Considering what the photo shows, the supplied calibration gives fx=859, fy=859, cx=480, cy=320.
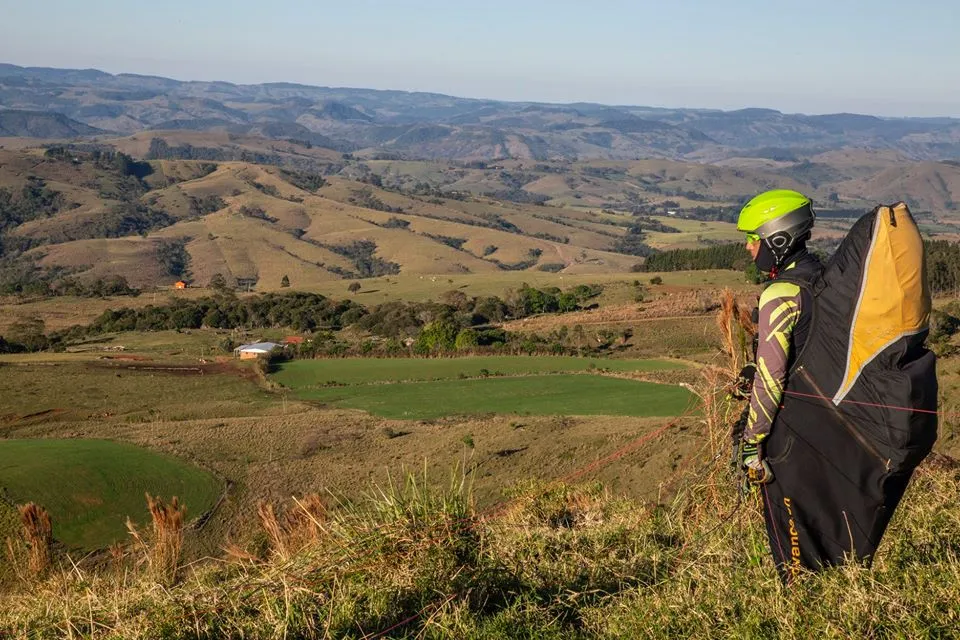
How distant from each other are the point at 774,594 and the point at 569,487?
655 centimetres

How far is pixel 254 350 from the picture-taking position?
5903cm

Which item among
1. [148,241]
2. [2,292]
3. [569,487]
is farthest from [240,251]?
[569,487]

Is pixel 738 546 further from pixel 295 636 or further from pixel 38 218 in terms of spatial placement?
pixel 38 218

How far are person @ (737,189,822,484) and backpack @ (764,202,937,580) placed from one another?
6 cm

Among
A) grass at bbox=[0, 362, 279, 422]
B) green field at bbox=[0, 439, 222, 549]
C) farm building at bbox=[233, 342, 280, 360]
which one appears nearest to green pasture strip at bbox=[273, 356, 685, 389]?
grass at bbox=[0, 362, 279, 422]

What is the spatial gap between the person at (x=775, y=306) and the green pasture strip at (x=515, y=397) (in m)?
28.0

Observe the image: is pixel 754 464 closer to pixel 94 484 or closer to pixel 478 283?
pixel 94 484

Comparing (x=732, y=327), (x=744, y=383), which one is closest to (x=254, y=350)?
(x=732, y=327)

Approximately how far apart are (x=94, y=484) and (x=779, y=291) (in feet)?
78.0

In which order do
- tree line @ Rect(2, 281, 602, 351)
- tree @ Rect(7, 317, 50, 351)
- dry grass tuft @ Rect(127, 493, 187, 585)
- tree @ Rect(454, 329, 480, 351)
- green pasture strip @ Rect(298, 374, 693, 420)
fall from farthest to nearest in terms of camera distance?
1. tree line @ Rect(2, 281, 602, 351)
2. tree @ Rect(7, 317, 50, 351)
3. tree @ Rect(454, 329, 480, 351)
4. green pasture strip @ Rect(298, 374, 693, 420)
5. dry grass tuft @ Rect(127, 493, 187, 585)

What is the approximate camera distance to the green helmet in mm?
5137

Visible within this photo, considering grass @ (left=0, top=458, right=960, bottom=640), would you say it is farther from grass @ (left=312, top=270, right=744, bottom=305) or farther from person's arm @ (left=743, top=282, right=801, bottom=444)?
grass @ (left=312, top=270, right=744, bottom=305)

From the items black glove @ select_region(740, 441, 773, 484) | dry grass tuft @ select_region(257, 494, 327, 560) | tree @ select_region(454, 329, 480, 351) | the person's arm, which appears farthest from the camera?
tree @ select_region(454, 329, 480, 351)

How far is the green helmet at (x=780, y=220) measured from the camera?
514cm
